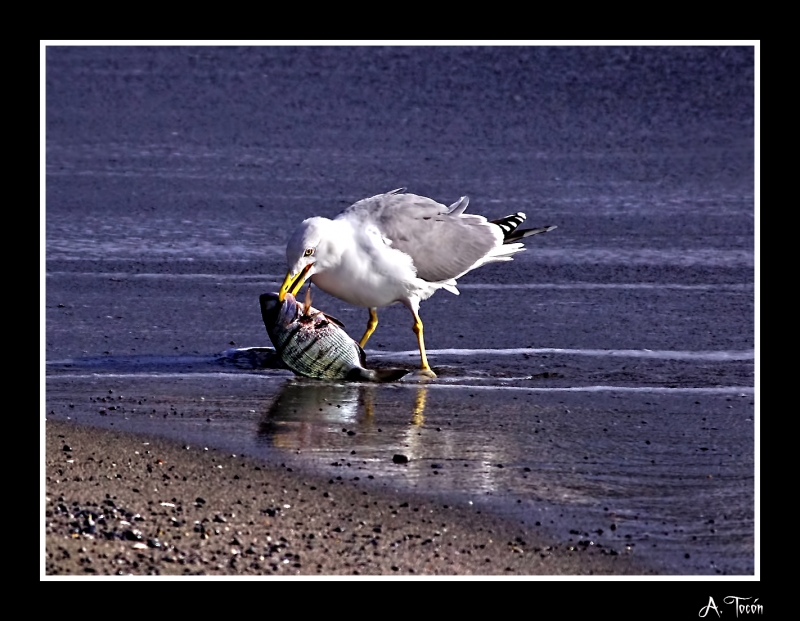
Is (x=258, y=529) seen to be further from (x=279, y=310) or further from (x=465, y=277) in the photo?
(x=465, y=277)

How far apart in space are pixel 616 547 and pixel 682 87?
11358 mm

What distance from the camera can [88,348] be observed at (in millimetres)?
8516

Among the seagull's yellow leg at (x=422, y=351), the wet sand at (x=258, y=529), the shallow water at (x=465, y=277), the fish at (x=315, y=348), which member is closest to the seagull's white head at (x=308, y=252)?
the fish at (x=315, y=348)

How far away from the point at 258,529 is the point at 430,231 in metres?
3.73

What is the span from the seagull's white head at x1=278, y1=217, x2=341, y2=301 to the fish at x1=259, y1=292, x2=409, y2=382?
0.43ft

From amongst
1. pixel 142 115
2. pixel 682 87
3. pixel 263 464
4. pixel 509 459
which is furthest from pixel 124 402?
pixel 682 87

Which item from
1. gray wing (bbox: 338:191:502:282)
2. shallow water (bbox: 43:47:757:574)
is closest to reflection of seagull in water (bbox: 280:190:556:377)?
gray wing (bbox: 338:191:502:282)

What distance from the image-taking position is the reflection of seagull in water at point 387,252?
8.17 m

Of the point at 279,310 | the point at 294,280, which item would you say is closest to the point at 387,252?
the point at 294,280

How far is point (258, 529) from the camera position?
5.41 m

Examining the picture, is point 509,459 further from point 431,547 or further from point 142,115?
point 142,115

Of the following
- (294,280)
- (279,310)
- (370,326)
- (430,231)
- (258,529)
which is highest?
(430,231)

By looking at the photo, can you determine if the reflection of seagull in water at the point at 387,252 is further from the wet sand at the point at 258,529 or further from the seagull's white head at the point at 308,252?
the wet sand at the point at 258,529

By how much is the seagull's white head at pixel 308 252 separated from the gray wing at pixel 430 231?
0.35 meters
